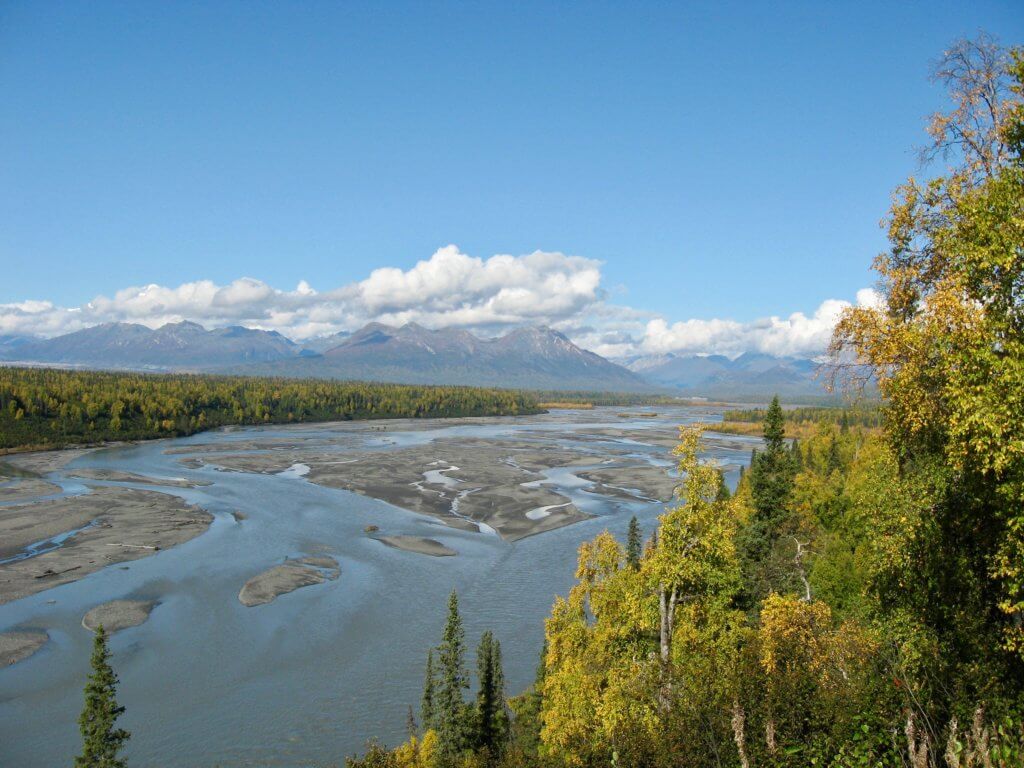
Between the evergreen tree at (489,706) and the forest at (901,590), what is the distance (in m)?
12.3

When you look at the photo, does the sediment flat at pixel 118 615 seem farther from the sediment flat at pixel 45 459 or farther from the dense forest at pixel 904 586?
the sediment flat at pixel 45 459

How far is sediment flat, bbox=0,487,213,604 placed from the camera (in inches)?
1811

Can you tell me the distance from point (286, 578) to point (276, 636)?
343 inches

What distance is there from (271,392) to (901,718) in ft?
641

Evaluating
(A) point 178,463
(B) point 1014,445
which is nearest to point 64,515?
(A) point 178,463

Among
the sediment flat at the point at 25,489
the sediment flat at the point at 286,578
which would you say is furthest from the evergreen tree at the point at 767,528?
the sediment flat at the point at 25,489

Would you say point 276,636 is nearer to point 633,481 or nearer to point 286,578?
point 286,578

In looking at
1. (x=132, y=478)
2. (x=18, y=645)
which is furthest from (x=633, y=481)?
(x=18, y=645)

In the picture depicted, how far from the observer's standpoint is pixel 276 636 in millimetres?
37156

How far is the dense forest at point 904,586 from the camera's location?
8016mm

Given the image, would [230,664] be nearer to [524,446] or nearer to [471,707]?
[471,707]

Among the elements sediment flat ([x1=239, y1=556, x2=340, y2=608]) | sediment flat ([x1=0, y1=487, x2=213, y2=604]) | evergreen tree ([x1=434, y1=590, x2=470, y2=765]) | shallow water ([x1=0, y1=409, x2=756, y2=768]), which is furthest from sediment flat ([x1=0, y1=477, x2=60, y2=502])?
evergreen tree ([x1=434, y1=590, x2=470, y2=765])

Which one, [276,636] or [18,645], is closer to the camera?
[18,645]

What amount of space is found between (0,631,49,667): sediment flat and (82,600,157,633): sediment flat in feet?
7.77
